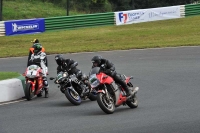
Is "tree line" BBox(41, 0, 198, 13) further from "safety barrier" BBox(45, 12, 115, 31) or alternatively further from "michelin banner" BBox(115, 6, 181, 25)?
"safety barrier" BBox(45, 12, 115, 31)

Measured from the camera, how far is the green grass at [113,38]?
1169 inches

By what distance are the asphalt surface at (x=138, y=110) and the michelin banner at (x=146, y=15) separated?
17.7 metres

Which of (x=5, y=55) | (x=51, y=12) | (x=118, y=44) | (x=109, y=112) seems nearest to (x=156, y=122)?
(x=109, y=112)

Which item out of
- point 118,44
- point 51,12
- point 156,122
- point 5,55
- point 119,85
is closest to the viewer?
point 156,122

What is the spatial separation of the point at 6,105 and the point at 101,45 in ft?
56.8

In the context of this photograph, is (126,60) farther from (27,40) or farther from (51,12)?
(51,12)

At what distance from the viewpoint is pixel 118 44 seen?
102 feet

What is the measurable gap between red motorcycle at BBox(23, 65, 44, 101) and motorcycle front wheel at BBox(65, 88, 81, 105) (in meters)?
1.62

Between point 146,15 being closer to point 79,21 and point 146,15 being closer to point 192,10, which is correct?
point 192,10

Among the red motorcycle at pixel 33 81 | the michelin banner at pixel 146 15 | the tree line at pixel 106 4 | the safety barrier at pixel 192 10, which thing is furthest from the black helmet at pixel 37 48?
the safety barrier at pixel 192 10

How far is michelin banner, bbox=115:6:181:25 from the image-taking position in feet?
130

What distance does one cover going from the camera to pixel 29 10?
4659cm

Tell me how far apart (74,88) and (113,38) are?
1949 cm

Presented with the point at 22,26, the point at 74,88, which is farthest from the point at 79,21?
the point at 74,88
